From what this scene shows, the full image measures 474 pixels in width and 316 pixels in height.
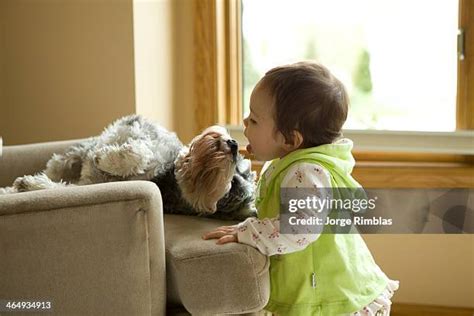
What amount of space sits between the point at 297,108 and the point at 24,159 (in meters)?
1.02

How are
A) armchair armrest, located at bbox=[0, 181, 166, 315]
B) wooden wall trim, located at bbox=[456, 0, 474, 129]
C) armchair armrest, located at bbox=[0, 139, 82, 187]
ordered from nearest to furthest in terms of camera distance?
1. armchair armrest, located at bbox=[0, 181, 166, 315]
2. armchair armrest, located at bbox=[0, 139, 82, 187]
3. wooden wall trim, located at bbox=[456, 0, 474, 129]

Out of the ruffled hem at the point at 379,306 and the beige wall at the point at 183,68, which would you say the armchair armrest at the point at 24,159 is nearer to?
the beige wall at the point at 183,68

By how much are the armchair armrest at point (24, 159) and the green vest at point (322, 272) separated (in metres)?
0.90

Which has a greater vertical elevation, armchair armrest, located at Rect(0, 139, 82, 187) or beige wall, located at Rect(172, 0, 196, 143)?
beige wall, located at Rect(172, 0, 196, 143)

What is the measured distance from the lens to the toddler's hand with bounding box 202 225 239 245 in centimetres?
176

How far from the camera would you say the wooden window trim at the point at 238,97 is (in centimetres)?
265

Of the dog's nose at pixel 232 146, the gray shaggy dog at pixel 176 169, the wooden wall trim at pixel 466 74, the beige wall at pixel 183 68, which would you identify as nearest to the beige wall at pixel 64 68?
the beige wall at pixel 183 68

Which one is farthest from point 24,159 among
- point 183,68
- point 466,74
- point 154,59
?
point 466,74

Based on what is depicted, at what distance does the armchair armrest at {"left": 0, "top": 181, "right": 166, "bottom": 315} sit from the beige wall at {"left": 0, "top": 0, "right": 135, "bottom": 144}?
44.8 inches

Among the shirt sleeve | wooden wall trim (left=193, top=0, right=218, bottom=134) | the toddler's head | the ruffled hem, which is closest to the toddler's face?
the toddler's head

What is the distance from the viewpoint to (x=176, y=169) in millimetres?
2020

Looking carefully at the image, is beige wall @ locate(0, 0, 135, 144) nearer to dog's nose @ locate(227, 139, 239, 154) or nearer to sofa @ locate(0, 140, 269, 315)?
dog's nose @ locate(227, 139, 239, 154)

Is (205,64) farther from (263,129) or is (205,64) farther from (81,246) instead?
(81,246)

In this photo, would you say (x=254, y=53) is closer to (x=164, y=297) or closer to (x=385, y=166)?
(x=385, y=166)
